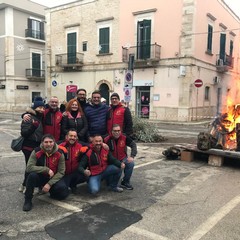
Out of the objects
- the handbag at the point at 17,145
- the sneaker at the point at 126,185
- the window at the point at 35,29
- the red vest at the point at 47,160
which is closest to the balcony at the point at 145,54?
the window at the point at 35,29

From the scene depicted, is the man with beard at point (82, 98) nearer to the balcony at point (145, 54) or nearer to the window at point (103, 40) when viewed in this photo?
the balcony at point (145, 54)

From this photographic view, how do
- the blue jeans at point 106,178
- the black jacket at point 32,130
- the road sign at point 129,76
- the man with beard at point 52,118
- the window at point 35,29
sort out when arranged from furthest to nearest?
the window at point 35,29 < the road sign at point 129,76 < the man with beard at point 52,118 < the blue jeans at point 106,178 < the black jacket at point 32,130

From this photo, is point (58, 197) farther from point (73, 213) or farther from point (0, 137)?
point (0, 137)

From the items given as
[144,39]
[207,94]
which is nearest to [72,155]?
[144,39]

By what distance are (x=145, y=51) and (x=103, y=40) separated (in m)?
3.97

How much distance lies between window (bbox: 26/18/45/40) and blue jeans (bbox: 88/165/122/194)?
3082 cm

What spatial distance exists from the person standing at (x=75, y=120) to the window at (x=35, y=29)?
30079 millimetres

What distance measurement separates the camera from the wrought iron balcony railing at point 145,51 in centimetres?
2167

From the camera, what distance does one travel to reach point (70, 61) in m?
26.2

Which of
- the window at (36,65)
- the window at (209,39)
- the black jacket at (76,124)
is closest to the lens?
the black jacket at (76,124)

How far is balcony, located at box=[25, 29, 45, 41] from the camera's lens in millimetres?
32875

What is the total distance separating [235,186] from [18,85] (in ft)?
98.0

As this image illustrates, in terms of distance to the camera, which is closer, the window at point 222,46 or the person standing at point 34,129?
the person standing at point 34,129

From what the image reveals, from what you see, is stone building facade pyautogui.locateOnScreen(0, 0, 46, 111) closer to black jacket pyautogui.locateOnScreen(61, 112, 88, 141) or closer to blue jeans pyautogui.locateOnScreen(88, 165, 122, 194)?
black jacket pyautogui.locateOnScreen(61, 112, 88, 141)
